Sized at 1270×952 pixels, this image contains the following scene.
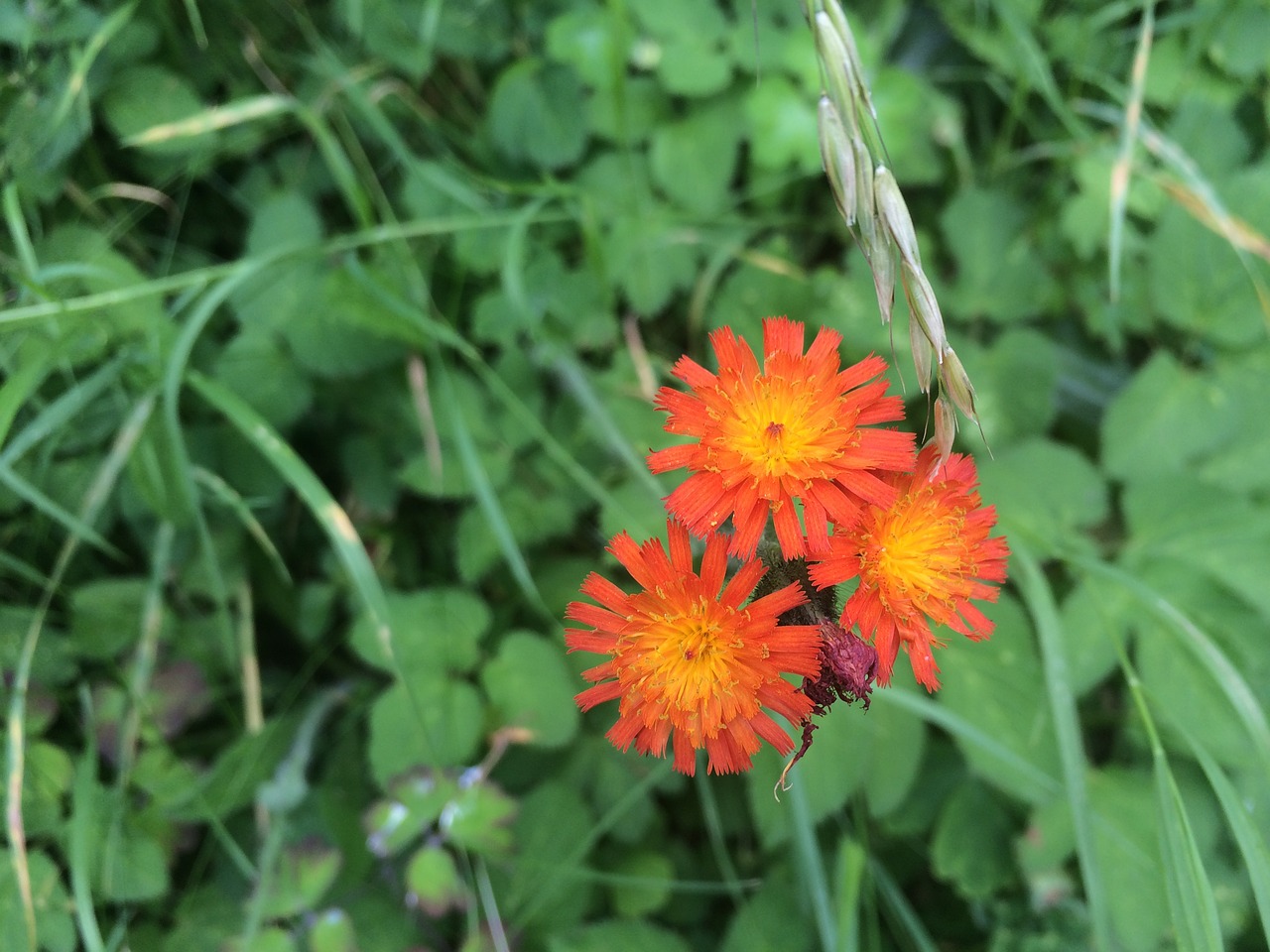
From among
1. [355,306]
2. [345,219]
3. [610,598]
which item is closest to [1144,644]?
[610,598]

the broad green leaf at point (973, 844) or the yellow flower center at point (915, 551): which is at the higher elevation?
the yellow flower center at point (915, 551)

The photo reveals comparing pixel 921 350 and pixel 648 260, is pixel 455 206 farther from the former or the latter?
pixel 921 350

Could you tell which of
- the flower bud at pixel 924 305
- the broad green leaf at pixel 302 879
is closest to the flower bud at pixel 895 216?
the flower bud at pixel 924 305

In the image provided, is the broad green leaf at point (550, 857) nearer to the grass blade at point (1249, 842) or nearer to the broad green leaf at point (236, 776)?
the broad green leaf at point (236, 776)

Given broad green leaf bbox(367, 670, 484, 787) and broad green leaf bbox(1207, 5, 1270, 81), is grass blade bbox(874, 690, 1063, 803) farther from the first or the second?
broad green leaf bbox(1207, 5, 1270, 81)

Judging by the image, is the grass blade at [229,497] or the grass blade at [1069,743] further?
the grass blade at [229,497]

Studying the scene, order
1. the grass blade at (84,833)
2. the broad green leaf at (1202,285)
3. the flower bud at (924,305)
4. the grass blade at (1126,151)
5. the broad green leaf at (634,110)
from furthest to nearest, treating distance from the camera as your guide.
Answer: the broad green leaf at (634,110) → the broad green leaf at (1202,285) → the grass blade at (1126,151) → the grass blade at (84,833) → the flower bud at (924,305)

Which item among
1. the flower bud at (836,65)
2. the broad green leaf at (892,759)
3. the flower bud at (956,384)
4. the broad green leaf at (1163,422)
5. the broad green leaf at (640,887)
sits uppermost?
the flower bud at (836,65)

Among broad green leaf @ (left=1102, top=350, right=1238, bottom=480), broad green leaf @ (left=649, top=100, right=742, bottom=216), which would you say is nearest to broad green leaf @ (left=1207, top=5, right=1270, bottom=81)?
broad green leaf @ (left=1102, top=350, right=1238, bottom=480)
